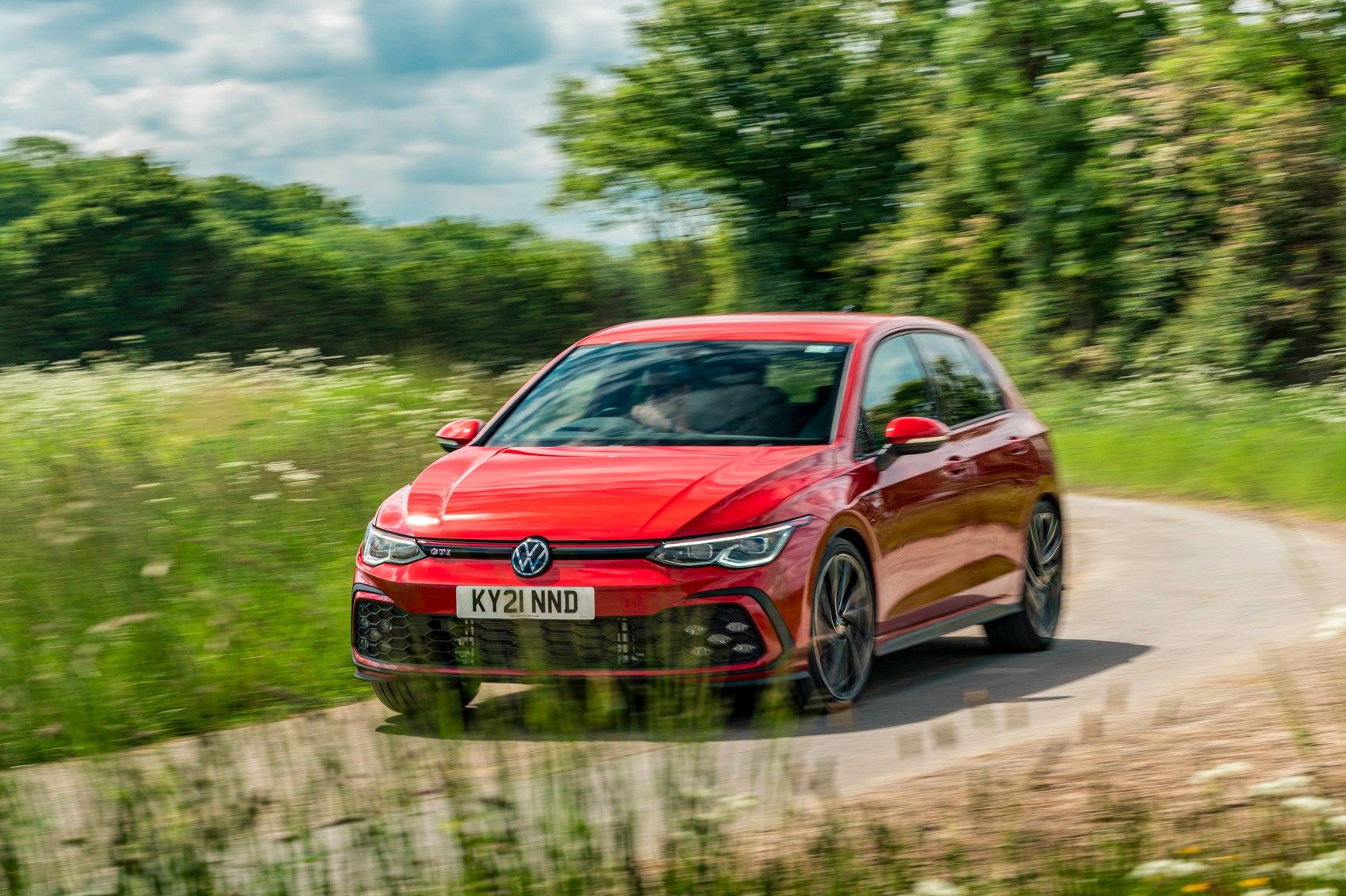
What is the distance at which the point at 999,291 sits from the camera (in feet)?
93.5

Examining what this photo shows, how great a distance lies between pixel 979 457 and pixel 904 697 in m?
1.48

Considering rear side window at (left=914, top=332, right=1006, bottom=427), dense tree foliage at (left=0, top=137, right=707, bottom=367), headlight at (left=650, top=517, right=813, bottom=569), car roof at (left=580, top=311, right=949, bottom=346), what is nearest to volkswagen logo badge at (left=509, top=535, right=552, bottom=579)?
headlight at (left=650, top=517, right=813, bottom=569)

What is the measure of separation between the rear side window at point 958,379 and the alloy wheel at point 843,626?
153cm

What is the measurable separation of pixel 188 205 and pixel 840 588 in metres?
24.2

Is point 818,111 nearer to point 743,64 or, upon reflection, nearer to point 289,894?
point 743,64

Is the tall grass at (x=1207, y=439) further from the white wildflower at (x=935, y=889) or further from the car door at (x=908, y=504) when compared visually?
the white wildflower at (x=935, y=889)

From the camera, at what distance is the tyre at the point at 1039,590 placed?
8953 millimetres

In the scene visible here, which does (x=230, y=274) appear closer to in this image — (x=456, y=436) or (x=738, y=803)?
(x=456, y=436)

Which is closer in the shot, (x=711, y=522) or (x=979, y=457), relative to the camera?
(x=711, y=522)

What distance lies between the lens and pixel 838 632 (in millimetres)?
7020

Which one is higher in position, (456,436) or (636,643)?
(456,436)

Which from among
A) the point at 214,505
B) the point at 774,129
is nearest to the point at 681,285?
the point at 774,129

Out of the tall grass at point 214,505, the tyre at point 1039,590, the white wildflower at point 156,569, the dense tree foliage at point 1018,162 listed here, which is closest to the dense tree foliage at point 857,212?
the dense tree foliage at point 1018,162

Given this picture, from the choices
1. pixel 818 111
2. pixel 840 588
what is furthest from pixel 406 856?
pixel 818 111
